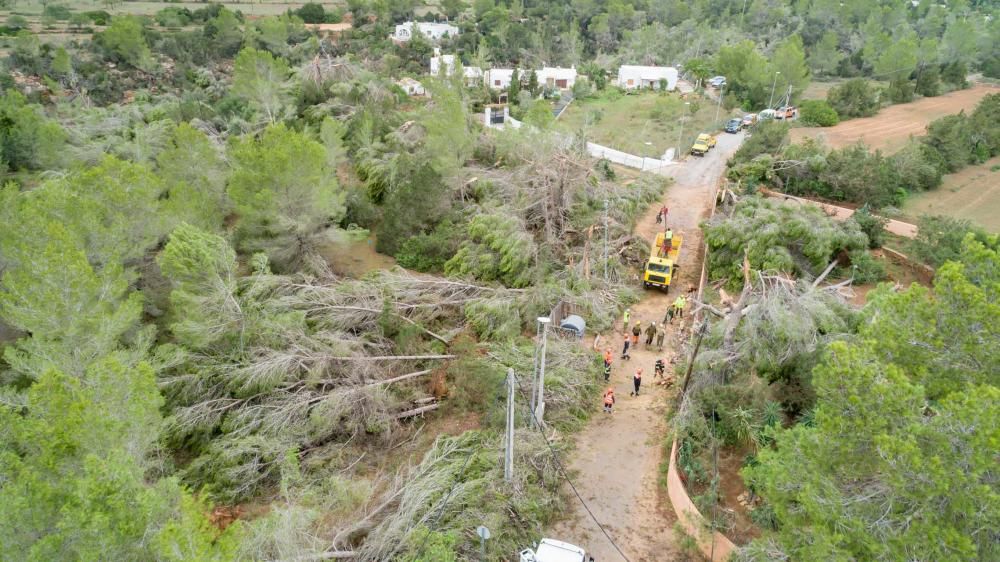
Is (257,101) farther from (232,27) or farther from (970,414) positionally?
(970,414)

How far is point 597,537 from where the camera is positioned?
12.3m

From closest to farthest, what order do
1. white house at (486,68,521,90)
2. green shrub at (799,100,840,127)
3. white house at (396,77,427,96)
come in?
1. green shrub at (799,100,840,127)
2. white house at (396,77,427,96)
3. white house at (486,68,521,90)

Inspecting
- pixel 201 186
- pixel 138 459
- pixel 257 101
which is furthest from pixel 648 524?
pixel 257 101

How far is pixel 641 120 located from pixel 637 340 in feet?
109

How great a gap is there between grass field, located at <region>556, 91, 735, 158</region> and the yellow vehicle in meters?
1.37

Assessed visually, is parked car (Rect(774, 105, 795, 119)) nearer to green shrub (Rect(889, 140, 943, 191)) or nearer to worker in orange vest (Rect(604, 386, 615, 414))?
green shrub (Rect(889, 140, 943, 191))

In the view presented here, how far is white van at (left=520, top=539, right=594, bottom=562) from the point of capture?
440 inches

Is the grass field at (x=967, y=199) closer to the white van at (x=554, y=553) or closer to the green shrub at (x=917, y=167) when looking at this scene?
the green shrub at (x=917, y=167)

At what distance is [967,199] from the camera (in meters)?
31.9

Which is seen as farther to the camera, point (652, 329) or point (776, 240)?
point (776, 240)

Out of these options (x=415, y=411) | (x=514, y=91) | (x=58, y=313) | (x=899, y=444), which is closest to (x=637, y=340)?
(x=415, y=411)

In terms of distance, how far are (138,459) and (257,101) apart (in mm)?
32987

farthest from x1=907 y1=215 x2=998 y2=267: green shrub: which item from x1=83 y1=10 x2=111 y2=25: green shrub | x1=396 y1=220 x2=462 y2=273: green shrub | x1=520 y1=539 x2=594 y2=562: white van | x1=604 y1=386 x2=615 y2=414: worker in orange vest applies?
x1=83 y1=10 x2=111 y2=25: green shrub

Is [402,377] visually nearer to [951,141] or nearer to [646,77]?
[951,141]
